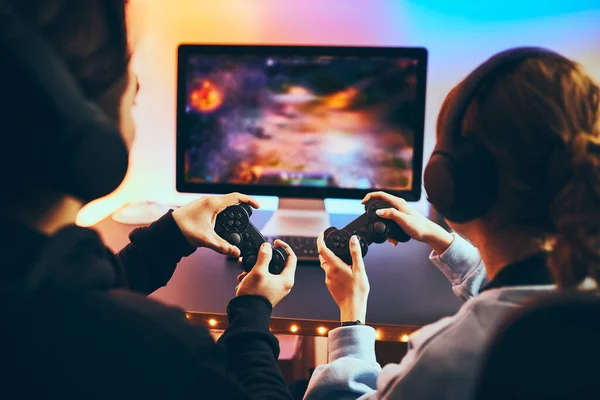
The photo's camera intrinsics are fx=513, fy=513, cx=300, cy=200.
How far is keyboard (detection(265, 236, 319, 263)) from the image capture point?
1.15 metres

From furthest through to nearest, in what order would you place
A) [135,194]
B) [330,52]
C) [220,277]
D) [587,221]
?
[135,194] < [330,52] < [220,277] < [587,221]

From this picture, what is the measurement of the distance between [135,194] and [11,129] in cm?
126

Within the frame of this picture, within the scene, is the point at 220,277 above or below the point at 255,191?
below

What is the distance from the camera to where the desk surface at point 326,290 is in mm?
975

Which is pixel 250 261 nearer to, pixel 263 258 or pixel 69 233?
pixel 263 258

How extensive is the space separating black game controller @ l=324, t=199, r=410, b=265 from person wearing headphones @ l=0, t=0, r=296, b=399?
51cm

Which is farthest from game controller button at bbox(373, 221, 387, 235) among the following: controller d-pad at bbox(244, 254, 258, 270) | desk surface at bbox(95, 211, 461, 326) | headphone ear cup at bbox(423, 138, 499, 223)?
headphone ear cup at bbox(423, 138, 499, 223)

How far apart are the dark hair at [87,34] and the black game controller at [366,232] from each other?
0.59 m

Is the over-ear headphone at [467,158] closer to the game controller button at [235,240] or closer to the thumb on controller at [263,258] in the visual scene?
the thumb on controller at [263,258]

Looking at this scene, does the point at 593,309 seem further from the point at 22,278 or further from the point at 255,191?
the point at 255,191

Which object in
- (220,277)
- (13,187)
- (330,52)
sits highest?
(330,52)

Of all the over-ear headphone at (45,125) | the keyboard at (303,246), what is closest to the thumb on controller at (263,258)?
the keyboard at (303,246)

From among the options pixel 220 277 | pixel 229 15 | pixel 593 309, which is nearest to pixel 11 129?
pixel 593 309

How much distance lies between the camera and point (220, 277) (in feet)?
3.61
